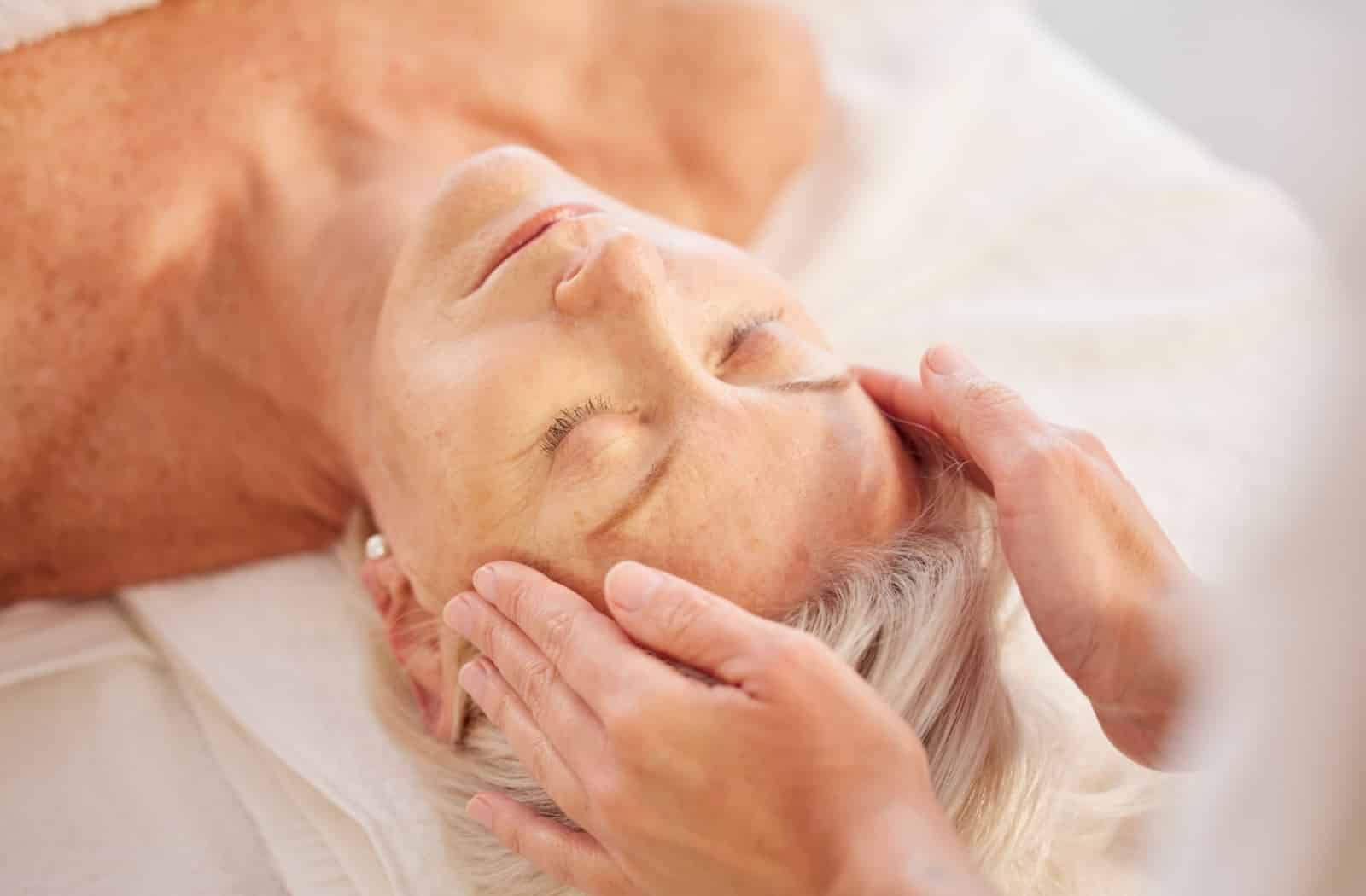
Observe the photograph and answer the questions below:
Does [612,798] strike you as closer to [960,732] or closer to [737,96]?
[960,732]

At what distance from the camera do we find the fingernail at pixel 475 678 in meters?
0.94

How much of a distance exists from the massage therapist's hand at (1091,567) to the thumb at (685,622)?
27 centimetres

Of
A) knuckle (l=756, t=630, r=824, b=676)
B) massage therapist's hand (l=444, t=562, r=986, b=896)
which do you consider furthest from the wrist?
knuckle (l=756, t=630, r=824, b=676)

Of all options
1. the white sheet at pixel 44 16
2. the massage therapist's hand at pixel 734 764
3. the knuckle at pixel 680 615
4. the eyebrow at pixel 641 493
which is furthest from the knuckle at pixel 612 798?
the white sheet at pixel 44 16

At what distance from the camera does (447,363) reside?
3.29 ft

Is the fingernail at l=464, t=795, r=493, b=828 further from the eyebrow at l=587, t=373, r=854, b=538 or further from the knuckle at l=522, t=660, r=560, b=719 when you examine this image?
Result: the eyebrow at l=587, t=373, r=854, b=538

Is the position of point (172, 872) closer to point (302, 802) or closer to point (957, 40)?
point (302, 802)

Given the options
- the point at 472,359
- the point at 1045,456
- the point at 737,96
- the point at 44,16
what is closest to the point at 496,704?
the point at 472,359

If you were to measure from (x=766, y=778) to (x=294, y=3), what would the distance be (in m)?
1.15

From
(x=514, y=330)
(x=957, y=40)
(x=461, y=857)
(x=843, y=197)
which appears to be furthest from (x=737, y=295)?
(x=957, y=40)

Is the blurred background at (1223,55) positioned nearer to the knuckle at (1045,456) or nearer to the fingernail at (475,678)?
the knuckle at (1045,456)

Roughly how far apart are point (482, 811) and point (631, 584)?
0.28 meters

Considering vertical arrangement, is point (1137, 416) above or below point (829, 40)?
below

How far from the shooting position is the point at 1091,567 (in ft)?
3.04
